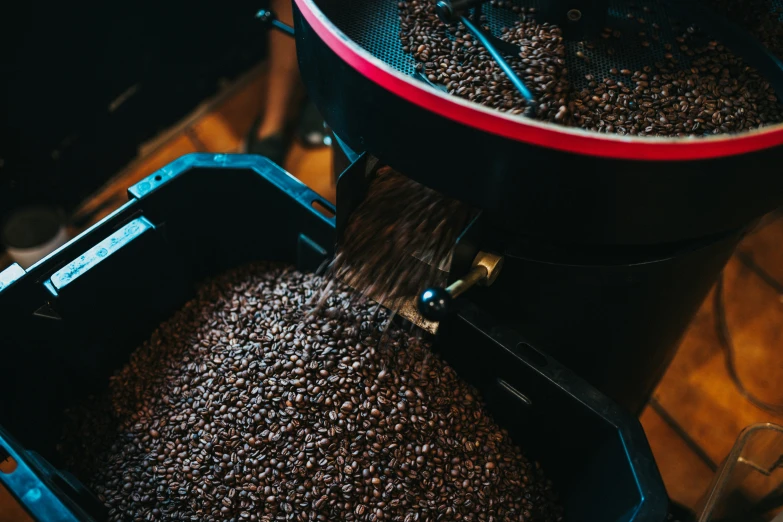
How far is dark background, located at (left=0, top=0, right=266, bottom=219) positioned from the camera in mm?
1612

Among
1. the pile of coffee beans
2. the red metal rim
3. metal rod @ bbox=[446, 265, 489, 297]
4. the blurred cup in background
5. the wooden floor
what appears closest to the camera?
the red metal rim

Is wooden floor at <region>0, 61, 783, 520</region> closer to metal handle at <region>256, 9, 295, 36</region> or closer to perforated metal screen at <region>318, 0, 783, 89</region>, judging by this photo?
metal handle at <region>256, 9, 295, 36</region>

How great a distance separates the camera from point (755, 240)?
74.4 inches

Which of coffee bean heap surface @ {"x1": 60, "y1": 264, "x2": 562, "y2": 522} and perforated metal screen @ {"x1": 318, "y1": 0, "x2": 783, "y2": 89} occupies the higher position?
perforated metal screen @ {"x1": 318, "y1": 0, "x2": 783, "y2": 89}

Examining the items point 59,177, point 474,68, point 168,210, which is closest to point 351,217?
point 474,68

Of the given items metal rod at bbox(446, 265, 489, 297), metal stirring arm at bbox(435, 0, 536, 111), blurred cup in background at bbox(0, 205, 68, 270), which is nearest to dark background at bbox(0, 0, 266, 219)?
blurred cup in background at bbox(0, 205, 68, 270)

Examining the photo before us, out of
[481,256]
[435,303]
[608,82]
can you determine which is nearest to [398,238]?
[481,256]

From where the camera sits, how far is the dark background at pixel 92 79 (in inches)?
63.5

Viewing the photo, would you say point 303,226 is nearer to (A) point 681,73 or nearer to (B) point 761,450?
(A) point 681,73

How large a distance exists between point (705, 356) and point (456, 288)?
3.43 ft

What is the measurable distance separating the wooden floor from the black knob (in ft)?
3.01

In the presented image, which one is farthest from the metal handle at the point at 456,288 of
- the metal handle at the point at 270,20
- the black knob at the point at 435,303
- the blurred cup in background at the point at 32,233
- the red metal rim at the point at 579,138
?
the blurred cup in background at the point at 32,233

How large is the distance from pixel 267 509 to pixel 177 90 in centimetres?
137

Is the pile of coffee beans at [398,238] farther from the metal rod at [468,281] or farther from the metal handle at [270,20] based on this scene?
the metal handle at [270,20]
